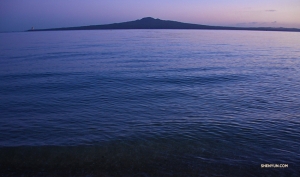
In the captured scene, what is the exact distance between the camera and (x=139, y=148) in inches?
501

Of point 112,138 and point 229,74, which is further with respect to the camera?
point 229,74

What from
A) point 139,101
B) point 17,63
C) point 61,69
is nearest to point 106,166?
point 139,101

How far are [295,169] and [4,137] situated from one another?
14.6m

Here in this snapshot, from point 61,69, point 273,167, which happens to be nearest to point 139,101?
point 273,167

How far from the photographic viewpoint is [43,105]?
64.8ft

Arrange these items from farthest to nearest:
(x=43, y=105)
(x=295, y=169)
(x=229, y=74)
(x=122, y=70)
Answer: (x=122, y=70) < (x=229, y=74) < (x=43, y=105) < (x=295, y=169)

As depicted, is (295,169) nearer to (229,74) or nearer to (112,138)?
(112,138)

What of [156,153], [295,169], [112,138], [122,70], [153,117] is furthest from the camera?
[122,70]

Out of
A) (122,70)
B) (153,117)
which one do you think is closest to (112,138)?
(153,117)

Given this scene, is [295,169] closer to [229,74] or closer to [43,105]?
[43,105]

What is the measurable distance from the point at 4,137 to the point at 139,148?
7.61 meters

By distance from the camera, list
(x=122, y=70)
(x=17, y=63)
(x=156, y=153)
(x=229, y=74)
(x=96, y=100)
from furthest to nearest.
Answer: (x=17, y=63) → (x=122, y=70) → (x=229, y=74) → (x=96, y=100) → (x=156, y=153)

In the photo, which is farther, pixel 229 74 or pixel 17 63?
pixel 17 63

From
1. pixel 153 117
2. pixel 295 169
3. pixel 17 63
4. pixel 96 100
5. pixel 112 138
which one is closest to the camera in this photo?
pixel 295 169
